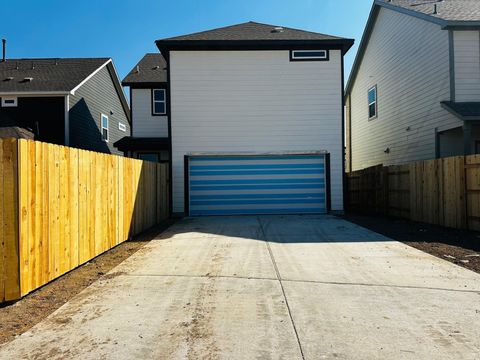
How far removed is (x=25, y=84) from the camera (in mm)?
16859

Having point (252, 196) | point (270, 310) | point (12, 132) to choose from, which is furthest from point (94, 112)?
point (270, 310)

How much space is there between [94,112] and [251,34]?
10.1 meters

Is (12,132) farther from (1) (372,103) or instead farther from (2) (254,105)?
(1) (372,103)

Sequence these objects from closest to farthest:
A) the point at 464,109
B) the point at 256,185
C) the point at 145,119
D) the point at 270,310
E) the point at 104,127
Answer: the point at 270,310, the point at 464,109, the point at 256,185, the point at 145,119, the point at 104,127

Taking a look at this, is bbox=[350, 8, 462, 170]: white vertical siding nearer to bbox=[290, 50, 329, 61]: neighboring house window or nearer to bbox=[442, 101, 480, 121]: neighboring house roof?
bbox=[442, 101, 480, 121]: neighboring house roof

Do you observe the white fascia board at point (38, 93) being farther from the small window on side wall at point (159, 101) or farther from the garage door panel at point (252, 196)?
the garage door panel at point (252, 196)

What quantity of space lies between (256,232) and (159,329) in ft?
19.2

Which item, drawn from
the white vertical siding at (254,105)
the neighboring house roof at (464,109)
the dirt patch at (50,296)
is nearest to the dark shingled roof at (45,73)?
the white vertical siding at (254,105)

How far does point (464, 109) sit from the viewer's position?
11.2 meters

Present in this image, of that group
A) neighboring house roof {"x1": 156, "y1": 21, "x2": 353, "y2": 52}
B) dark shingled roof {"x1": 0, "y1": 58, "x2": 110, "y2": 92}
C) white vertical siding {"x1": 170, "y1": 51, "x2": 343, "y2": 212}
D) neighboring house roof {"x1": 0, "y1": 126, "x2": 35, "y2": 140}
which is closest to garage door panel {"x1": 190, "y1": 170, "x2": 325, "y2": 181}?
white vertical siding {"x1": 170, "y1": 51, "x2": 343, "y2": 212}

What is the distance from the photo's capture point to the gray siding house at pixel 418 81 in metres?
11.7

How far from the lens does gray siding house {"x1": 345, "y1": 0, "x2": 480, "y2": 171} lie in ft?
38.4

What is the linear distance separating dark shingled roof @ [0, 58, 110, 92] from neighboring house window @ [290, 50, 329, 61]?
10294mm

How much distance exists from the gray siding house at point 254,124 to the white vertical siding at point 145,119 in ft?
14.9
